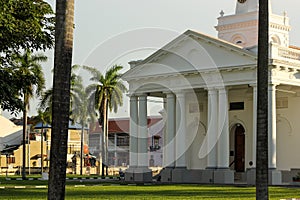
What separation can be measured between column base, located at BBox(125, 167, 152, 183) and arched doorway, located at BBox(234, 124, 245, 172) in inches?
230

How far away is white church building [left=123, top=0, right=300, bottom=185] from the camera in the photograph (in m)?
39.9

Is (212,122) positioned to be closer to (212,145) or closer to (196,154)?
(212,145)

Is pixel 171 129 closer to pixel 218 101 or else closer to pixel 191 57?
pixel 218 101

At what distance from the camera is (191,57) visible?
42812mm

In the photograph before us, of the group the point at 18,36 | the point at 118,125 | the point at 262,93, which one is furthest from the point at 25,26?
the point at 118,125

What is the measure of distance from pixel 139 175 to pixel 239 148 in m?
6.99

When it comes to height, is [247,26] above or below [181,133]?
above

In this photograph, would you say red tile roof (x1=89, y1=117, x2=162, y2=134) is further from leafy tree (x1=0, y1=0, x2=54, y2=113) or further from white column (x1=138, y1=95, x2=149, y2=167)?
leafy tree (x1=0, y1=0, x2=54, y2=113)

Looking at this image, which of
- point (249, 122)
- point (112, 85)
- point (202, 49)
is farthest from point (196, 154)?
point (112, 85)

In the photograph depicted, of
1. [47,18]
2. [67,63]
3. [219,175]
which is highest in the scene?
[47,18]

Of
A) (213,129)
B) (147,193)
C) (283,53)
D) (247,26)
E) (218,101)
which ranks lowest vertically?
(147,193)

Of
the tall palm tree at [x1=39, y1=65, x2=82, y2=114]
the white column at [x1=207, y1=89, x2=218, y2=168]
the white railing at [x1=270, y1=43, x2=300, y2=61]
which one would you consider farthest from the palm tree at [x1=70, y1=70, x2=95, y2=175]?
the white railing at [x1=270, y1=43, x2=300, y2=61]

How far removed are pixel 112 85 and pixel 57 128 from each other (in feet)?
163

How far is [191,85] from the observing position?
139ft
